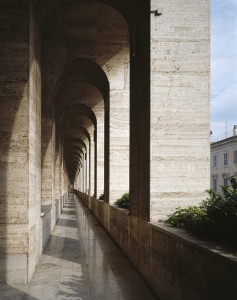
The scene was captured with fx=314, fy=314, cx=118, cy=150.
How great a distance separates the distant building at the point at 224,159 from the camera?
1106 inches

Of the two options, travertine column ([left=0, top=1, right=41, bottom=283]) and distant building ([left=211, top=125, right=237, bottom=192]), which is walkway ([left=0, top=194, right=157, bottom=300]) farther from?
distant building ([left=211, top=125, right=237, bottom=192])

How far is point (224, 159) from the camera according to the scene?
29625 millimetres

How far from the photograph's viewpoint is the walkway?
17.4ft

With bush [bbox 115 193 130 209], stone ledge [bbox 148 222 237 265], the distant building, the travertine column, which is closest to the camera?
stone ledge [bbox 148 222 237 265]

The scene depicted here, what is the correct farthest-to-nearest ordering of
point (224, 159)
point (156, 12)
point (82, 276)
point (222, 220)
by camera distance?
point (224, 159)
point (82, 276)
point (156, 12)
point (222, 220)

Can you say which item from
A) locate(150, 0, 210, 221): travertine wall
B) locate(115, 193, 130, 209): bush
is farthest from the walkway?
locate(150, 0, 210, 221): travertine wall

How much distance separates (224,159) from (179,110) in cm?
2526

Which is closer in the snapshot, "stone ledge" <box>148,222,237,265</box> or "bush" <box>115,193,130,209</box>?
"stone ledge" <box>148,222,237,265</box>

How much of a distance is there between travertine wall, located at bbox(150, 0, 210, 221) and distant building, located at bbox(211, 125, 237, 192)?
23.0 metres

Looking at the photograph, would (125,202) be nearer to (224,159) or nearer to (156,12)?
(156,12)

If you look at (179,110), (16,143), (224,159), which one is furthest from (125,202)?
(224,159)

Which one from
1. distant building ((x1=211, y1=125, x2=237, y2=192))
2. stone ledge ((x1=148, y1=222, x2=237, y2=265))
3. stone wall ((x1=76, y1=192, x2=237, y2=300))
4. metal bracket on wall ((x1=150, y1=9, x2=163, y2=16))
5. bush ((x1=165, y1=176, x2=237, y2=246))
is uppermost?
metal bracket on wall ((x1=150, y1=9, x2=163, y2=16))

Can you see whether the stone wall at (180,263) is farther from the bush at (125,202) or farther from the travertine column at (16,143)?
the bush at (125,202)

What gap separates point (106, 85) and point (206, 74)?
648 centimetres
